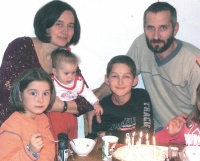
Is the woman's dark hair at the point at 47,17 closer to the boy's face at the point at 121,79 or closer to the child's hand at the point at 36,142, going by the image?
the boy's face at the point at 121,79

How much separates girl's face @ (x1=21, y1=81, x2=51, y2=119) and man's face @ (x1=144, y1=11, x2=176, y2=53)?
1.21 metres

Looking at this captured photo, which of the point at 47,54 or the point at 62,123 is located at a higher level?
the point at 47,54

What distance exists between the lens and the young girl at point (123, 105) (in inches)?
98.1

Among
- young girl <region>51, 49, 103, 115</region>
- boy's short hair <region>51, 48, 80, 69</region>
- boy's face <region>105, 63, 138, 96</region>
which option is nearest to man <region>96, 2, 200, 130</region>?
young girl <region>51, 49, 103, 115</region>

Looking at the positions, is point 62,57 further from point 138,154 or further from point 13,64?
point 138,154

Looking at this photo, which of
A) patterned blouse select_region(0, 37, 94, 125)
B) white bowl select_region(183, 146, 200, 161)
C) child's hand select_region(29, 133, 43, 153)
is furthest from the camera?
patterned blouse select_region(0, 37, 94, 125)

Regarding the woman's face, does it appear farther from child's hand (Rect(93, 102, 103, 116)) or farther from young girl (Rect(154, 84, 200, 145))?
young girl (Rect(154, 84, 200, 145))

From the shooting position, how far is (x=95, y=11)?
3086 millimetres

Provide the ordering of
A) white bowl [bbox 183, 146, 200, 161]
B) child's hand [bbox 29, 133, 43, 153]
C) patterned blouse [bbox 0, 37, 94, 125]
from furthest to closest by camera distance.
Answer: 1. patterned blouse [bbox 0, 37, 94, 125]
2. child's hand [bbox 29, 133, 43, 153]
3. white bowl [bbox 183, 146, 200, 161]

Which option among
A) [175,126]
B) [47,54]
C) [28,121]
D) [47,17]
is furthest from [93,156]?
[47,17]

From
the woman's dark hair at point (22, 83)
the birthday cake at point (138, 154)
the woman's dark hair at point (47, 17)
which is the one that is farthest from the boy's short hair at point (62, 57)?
the birthday cake at point (138, 154)

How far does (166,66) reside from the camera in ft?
8.99

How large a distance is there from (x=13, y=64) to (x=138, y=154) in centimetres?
128

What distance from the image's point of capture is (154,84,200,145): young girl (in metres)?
2.07
